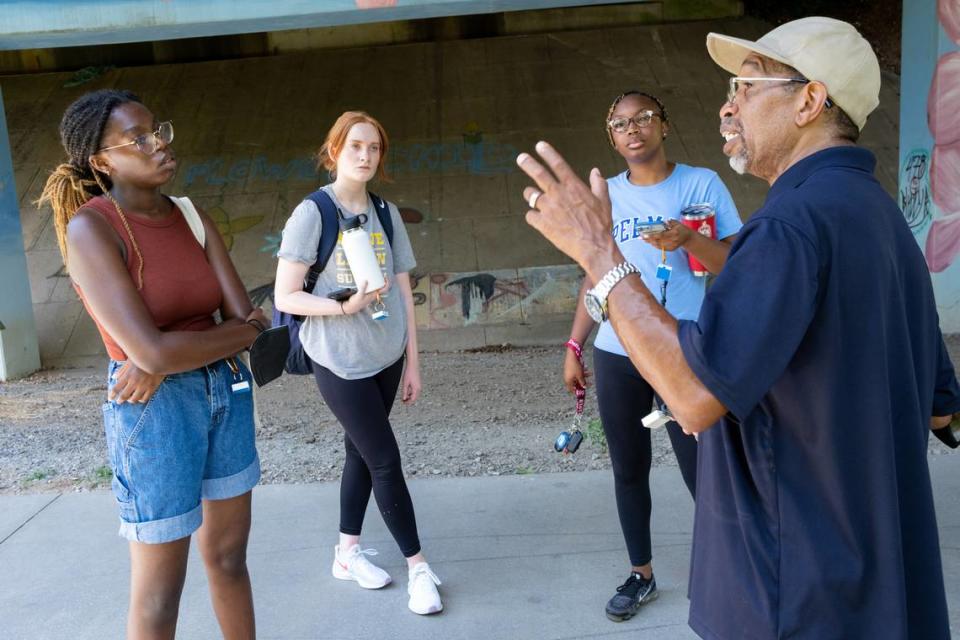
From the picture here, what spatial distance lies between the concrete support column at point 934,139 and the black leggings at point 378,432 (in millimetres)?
6999

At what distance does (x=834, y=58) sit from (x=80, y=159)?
2100mm

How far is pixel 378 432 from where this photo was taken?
3449 millimetres

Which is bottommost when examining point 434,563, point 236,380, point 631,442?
point 434,563

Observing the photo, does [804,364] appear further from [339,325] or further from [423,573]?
[423,573]

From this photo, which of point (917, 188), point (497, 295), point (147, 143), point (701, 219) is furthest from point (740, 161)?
point (497, 295)

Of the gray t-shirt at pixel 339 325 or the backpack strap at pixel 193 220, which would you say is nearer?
the backpack strap at pixel 193 220

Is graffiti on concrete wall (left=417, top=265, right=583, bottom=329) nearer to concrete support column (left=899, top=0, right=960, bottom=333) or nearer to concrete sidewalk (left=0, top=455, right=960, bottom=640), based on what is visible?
concrete support column (left=899, top=0, right=960, bottom=333)

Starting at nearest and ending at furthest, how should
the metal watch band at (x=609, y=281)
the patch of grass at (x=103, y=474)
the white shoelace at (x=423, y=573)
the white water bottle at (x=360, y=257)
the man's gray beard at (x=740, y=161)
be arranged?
the metal watch band at (x=609, y=281) → the man's gray beard at (x=740, y=161) → the white water bottle at (x=360, y=257) → the white shoelace at (x=423, y=573) → the patch of grass at (x=103, y=474)

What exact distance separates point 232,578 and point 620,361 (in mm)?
1562

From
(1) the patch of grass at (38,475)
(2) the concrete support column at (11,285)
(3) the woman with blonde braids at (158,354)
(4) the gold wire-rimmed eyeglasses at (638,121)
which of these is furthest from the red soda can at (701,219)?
(2) the concrete support column at (11,285)

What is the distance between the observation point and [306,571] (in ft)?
12.7

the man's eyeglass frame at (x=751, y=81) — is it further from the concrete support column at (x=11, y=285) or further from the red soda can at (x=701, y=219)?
the concrete support column at (x=11, y=285)

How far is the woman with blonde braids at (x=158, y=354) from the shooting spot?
8.01ft

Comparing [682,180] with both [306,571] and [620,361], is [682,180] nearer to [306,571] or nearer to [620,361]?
[620,361]
